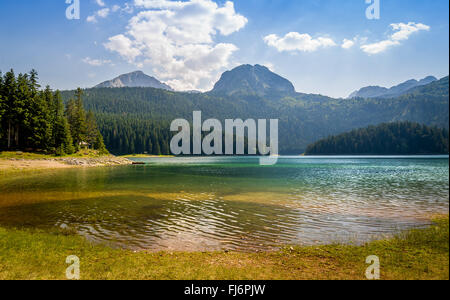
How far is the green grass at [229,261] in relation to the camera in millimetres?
8461

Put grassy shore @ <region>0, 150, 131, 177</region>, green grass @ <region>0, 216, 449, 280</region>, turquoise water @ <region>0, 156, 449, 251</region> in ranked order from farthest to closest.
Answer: grassy shore @ <region>0, 150, 131, 177</region> → turquoise water @ <region>0, 156, 449, 251</region> → green grass @ <region>0, 216, 449, 280</region>

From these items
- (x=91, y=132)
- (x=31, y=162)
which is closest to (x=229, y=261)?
(x=31, y=162)

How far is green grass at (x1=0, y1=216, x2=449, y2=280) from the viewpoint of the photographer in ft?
27.8

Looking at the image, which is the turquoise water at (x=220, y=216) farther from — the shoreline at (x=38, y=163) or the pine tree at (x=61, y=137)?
the pine tree at (x=61, y=137)

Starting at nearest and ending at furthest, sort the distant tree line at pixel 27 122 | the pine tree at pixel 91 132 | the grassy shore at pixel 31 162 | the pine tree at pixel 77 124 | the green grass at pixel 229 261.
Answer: the green grass at pixel 229 261
the grassy shore at pixel 31 162
the distant tree line at pixel 27 122
the pine tree at pixel 77 124
the pine tree at pixel 91 132

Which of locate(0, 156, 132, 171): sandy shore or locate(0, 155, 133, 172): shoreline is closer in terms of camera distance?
locate(0, 155, 133, 172): shoreline

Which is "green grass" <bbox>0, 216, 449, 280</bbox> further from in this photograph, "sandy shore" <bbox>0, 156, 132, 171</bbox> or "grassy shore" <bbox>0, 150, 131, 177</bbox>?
"sandy shore" <bbox>0, 156, 132, 171</bbox>

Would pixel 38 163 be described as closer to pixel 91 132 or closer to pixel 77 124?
pixel 77 124

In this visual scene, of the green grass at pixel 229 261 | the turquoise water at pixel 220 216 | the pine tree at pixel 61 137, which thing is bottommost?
the turquoise water at pixel 220 216

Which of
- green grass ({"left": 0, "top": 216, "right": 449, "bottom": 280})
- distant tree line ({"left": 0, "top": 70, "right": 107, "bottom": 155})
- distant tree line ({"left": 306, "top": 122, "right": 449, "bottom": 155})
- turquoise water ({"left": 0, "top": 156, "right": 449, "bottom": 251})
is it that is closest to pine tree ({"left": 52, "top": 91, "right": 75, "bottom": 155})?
distant tree line ({"left": 0, "top": 70, "right": 107, "bottom": 155})

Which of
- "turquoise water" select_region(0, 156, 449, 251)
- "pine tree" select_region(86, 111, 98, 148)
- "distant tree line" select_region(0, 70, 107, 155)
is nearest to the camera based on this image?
"turquoise water" select_region(0, 156, 449, 251)

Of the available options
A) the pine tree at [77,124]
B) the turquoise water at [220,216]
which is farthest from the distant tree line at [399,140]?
the pine tree at [77,124]

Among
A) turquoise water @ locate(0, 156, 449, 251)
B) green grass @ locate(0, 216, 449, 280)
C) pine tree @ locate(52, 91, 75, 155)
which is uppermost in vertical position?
pine tree @ locate(52, 91, 75, 155)
